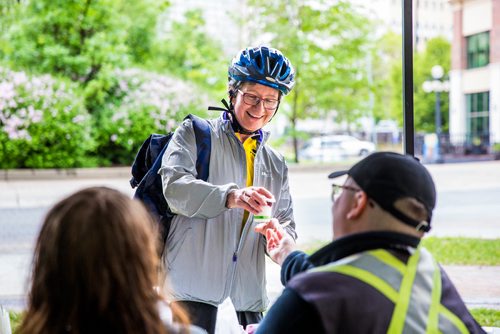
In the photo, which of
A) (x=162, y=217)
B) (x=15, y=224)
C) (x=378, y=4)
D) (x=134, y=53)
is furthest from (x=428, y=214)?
(x=134, y=53)

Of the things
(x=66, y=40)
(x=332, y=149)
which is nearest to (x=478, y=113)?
(x=332, y=149)

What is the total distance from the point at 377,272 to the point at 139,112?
1382cm

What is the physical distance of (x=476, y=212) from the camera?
10.2 metres

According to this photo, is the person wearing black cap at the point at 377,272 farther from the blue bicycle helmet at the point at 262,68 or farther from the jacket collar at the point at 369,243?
the blue bicycle helmet at the point at 262,68

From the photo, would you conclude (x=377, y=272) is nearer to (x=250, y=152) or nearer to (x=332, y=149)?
(x=250, y=152)

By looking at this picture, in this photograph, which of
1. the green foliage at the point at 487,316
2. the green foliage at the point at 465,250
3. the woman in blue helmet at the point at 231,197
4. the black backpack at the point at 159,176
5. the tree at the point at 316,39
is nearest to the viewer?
the woman in blue helmet at the point at 231,197

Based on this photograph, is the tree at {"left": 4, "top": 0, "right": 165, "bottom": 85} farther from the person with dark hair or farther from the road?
the person with dark hair

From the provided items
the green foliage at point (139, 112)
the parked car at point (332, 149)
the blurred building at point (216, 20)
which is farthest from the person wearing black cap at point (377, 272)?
the blurred building at point (216, 20)

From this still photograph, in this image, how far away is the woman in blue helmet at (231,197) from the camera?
2168 mm

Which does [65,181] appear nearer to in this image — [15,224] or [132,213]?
[15,224]

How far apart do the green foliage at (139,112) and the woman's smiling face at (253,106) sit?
478 inches

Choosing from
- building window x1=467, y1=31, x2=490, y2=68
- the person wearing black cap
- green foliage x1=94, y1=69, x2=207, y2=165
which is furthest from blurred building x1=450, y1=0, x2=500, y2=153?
the person wearing black cap

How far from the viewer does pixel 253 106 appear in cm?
236

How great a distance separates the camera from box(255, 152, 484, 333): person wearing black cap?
1357mm
